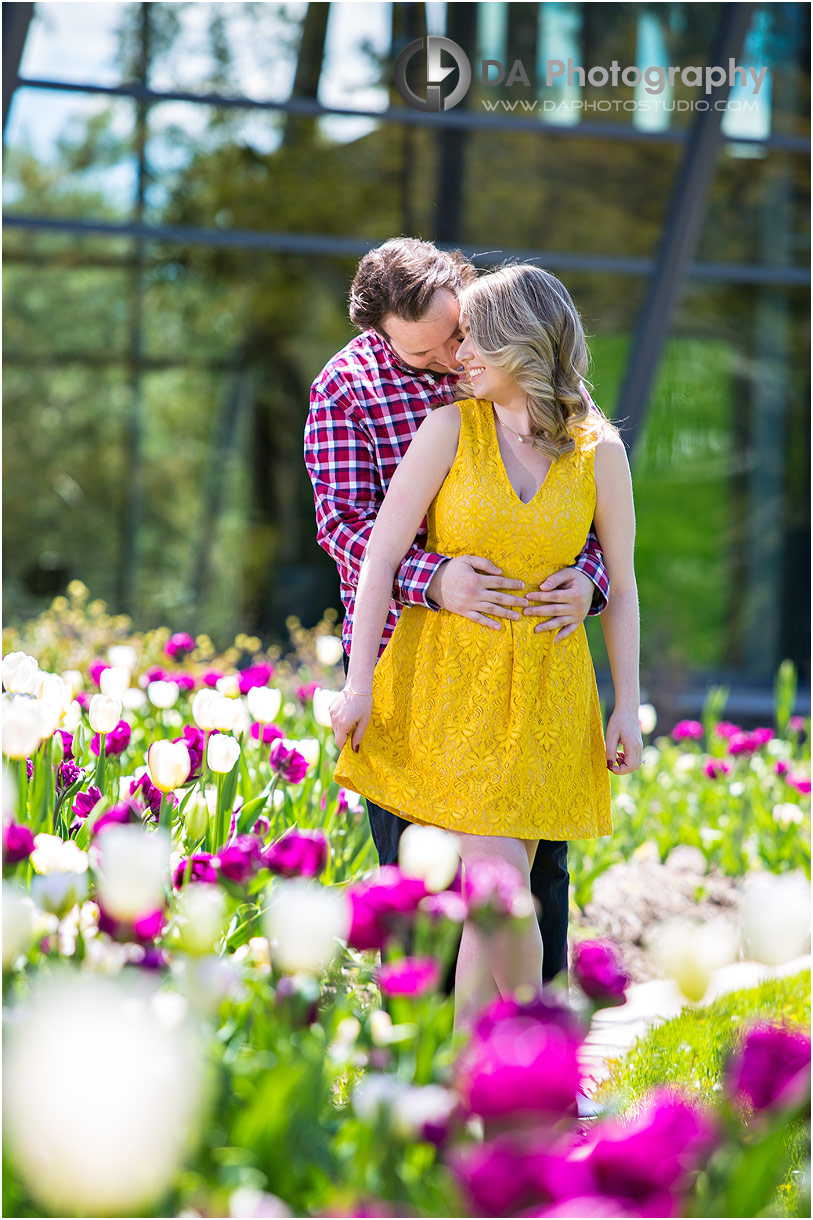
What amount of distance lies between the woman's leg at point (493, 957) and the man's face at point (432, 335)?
0.94m

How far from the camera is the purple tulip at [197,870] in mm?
1486

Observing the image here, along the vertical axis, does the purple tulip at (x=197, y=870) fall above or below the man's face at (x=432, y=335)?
below

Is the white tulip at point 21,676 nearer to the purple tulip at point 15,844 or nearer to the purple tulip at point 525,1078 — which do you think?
the purple tulip at point 15,844

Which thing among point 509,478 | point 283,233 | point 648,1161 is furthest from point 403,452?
point 283,233

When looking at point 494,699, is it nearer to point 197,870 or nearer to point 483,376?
point 483,376

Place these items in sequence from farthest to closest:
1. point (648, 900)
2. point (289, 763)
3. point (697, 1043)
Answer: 1. point (648, 900)
2. point (697, 1043)
3. point (289, 763)

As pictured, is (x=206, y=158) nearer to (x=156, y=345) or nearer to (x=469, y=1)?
(x=156, y=345)

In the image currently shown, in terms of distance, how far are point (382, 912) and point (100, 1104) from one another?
35 cm

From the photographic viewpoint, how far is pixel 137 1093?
906 millimetres

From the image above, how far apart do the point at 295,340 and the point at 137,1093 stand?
718cm

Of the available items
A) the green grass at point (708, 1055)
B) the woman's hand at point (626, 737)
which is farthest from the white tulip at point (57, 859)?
the woman's hand at point (626, 737)

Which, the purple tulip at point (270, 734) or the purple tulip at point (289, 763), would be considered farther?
the purple tulip at point (270, 734)

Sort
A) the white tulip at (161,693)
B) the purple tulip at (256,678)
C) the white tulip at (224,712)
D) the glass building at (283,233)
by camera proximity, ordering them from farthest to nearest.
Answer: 1. the glass building at (283,233)
2. the purple tulip at (256,678)
3. the white tulip at (161,693)
4. the white tulip at (224,712)

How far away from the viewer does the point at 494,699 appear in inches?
83.6
